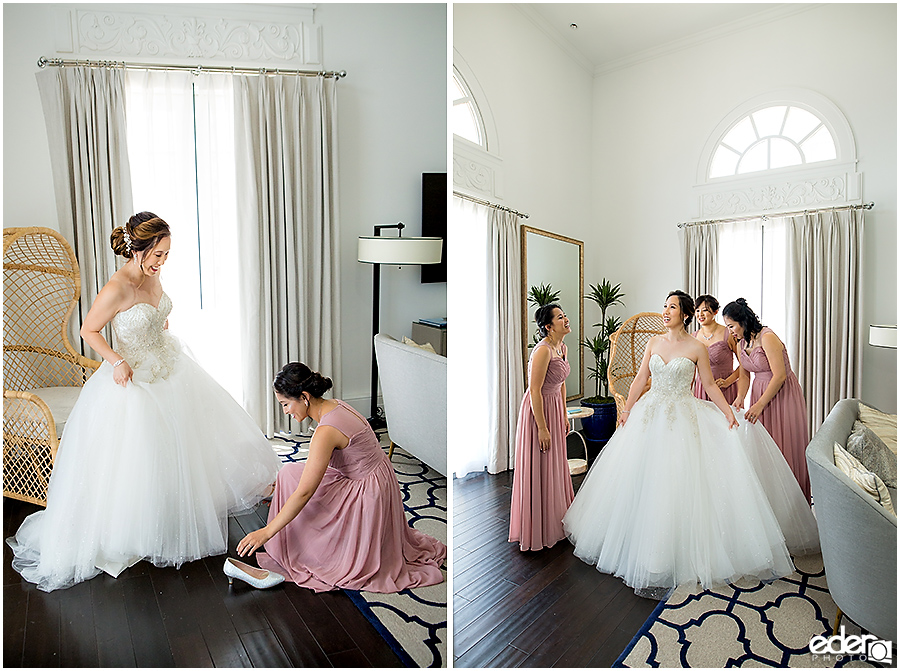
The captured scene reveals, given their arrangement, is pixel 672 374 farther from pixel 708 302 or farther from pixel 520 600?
pixel 520 600

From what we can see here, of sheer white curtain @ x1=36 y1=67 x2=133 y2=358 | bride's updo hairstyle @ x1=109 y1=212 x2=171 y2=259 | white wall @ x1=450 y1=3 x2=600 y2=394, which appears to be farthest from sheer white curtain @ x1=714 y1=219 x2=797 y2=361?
sheer white curtain @ x1=36 y1=67 x2=133 y2=358

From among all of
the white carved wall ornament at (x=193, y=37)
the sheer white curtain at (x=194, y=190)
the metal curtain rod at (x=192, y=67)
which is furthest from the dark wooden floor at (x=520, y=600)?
the white carved wall ornament at (x=193, y=37)

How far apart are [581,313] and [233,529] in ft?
6.24

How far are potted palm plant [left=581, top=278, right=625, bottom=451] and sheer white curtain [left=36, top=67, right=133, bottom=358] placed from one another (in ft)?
9.74

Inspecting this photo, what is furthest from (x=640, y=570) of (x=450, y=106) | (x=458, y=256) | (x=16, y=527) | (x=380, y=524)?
(x=16, y=527)

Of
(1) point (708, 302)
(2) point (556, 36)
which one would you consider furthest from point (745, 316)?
(2) point (556, 36)

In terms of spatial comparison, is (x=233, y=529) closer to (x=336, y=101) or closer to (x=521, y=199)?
(x=521, y=199)

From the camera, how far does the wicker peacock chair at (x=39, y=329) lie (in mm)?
3008

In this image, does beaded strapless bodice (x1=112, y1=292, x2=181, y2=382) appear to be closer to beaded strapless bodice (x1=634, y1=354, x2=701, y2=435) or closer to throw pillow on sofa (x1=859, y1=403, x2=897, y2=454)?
beaded strapless bodice (x1=634, y1=354, x2=701, y2=435)

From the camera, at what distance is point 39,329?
346 centimetres

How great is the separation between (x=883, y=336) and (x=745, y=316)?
1.63 ft

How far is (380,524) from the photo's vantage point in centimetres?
237

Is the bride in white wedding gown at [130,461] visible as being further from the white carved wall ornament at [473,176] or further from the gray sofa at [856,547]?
the gray sofa at [856,547]

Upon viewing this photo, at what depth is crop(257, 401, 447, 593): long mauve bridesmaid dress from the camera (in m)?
2.33
